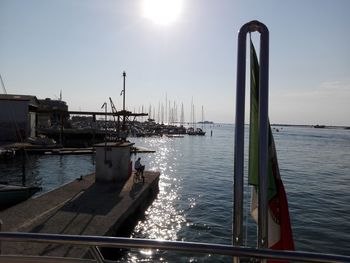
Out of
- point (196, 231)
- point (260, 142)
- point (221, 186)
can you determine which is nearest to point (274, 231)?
point (260, 142)

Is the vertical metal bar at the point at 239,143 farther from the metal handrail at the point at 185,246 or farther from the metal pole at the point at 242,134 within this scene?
the metal handrail at the point at 185,246

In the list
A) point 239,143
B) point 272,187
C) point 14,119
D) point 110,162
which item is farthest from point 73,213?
point 14,119

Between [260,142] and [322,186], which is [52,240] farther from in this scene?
[322,186]

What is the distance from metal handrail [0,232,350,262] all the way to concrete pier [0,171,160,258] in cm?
618

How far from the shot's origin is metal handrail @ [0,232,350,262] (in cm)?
221

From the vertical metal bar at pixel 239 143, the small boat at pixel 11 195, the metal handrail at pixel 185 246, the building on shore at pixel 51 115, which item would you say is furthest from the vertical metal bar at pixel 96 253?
the building on shore at pixel 51 115

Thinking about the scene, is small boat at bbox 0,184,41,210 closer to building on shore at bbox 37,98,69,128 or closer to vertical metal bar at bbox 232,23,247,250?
vertical metal bar at bbox 232,23,247,250

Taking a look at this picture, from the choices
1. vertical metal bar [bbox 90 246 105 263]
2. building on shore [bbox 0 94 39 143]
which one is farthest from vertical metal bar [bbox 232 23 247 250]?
building on shore [bbox 0 94 39 143]

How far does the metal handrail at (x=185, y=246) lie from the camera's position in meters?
2.21

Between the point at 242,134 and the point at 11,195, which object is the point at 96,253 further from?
the point at 11,195

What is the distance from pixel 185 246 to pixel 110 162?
15.9 metres

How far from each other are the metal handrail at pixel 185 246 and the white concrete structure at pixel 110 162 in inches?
610

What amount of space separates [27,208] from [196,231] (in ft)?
23.9

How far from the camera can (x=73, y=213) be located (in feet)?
39.1
